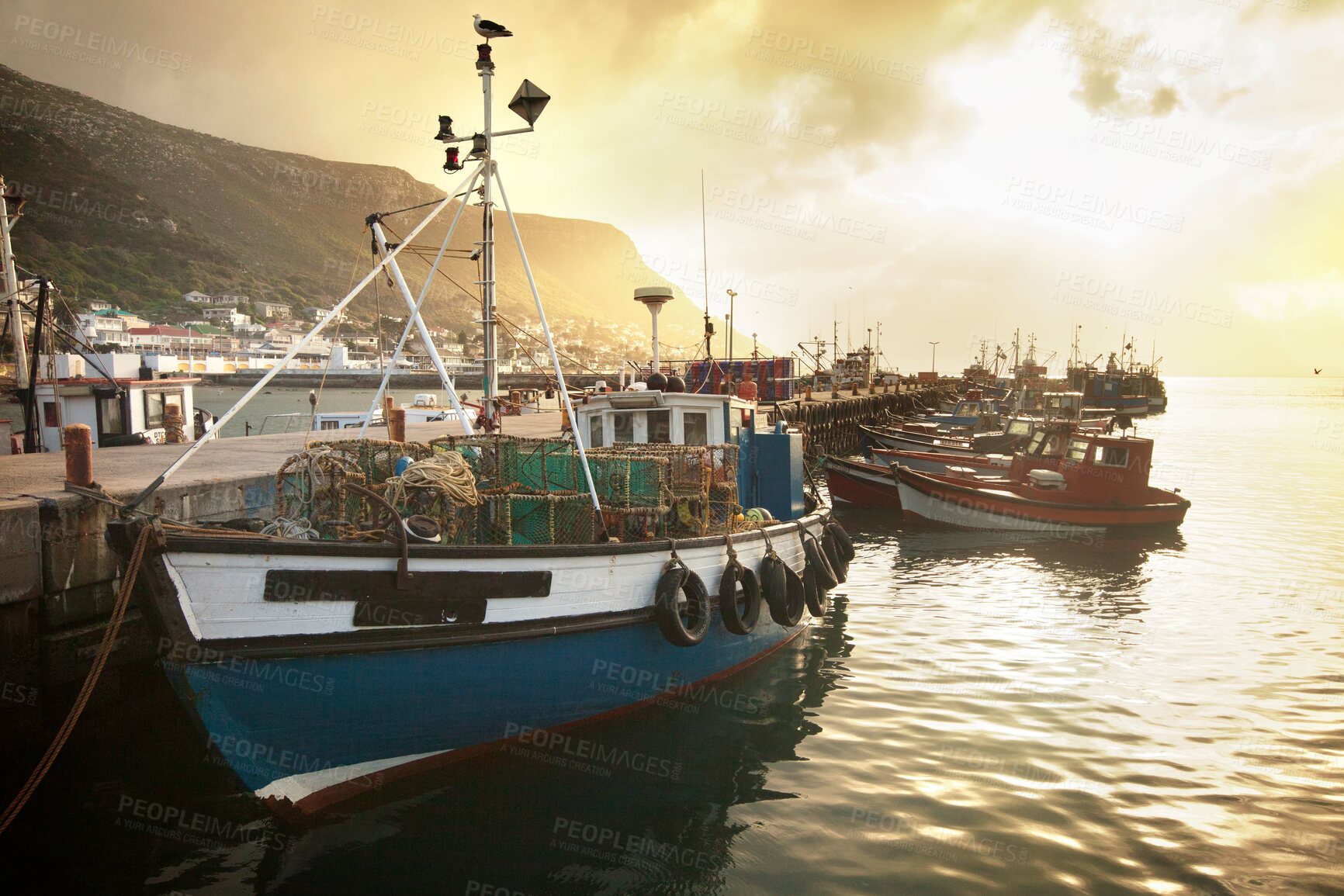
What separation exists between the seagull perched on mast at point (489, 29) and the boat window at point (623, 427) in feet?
14.7

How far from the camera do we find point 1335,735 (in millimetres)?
8203

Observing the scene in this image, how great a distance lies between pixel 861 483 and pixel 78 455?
750 inches

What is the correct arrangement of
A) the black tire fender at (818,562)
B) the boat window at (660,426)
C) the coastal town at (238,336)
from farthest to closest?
the coastal town at (238,336)
the black tire fender at (818,562)
the boat window at (660,426)

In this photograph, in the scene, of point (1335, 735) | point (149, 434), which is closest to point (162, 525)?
point (1335, 735)

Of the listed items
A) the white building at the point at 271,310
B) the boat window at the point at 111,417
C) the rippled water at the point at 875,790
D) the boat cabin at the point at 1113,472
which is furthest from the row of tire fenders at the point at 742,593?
the white building at the point at 271,310

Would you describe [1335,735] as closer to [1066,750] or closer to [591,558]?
[1066,750]

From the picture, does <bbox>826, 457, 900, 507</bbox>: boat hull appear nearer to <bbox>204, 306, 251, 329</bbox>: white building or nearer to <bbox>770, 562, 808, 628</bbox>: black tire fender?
<bbox>770, 562, 808, 628</bbox>: black tire fender

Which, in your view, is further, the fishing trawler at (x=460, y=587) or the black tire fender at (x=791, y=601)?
the black tire fender at (x=791, y=601)

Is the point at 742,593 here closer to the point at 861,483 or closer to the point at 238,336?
the point at 861,483

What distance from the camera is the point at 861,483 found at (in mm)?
22000

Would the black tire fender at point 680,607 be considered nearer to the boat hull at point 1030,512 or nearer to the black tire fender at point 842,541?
the black tire fender at point 842,541

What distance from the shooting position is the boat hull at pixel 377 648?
525 cm

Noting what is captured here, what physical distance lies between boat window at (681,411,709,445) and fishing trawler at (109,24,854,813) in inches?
0.9

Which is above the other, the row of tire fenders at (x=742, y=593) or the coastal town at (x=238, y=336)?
the coastal town at (x=238, y=336)
